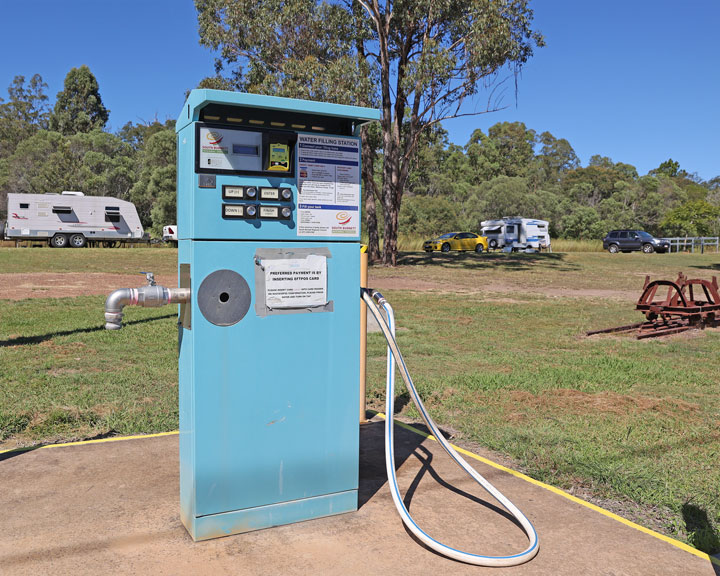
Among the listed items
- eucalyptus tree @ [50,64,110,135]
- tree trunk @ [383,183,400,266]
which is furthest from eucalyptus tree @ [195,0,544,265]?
eucalyptus tree @ [50,64,110,135]

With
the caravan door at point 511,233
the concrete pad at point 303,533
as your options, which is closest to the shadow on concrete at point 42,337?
the concrete pad at point 303,533

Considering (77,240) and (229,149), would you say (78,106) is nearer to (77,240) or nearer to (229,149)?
(77,240)

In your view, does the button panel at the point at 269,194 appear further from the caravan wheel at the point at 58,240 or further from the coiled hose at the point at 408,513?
the caravan wheel at the point at 58,240

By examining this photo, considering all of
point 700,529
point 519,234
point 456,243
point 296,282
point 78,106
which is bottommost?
point 700,529

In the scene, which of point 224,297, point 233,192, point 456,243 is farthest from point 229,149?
point 456,243

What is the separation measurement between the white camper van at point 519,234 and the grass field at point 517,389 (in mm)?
28898

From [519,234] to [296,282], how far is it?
135 ft

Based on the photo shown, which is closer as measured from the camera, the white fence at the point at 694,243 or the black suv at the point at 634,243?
the black suv at the point at 634,243

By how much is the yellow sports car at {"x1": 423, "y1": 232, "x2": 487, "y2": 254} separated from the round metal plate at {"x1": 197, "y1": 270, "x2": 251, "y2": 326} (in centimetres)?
3766

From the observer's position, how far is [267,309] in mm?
2916

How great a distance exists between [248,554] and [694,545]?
2074mm

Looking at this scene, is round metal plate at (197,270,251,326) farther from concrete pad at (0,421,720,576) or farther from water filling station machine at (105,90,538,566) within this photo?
concrete pad at (0,421,720,576)

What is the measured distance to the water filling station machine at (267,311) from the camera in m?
2.78

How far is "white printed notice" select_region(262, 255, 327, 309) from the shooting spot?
2910mm
